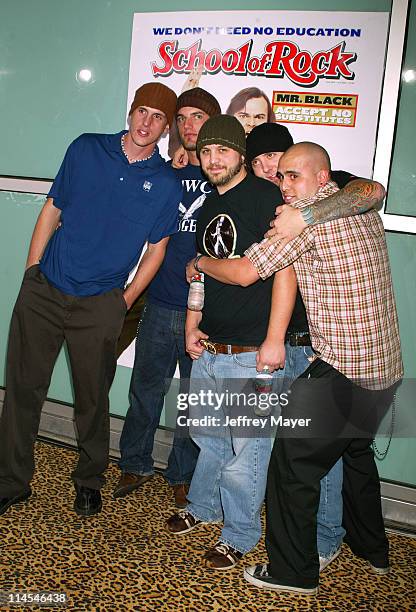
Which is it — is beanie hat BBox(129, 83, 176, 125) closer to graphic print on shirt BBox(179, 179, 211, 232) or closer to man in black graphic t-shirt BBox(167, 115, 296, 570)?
graphic print on shirt BBox(179, 179, 211, 232)

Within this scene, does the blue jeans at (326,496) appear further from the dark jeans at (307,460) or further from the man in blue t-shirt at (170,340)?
the man in blue t-shirt at (170,340)

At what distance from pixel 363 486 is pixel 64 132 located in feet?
8.15

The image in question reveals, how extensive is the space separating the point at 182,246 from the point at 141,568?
139cm

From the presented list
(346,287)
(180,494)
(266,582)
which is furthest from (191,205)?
(266,582)

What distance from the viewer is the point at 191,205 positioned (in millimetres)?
3074

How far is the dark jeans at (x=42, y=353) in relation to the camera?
2938mm

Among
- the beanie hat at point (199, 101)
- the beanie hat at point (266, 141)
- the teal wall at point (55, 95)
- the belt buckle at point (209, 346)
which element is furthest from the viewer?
the teal wall at point (55, 95)

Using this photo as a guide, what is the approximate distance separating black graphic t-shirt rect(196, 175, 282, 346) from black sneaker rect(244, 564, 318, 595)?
35.3 inches

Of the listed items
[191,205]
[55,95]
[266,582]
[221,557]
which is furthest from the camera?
[55,95]

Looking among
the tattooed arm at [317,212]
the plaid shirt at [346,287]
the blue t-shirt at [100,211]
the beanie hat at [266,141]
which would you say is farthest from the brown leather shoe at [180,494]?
the beanie hat at [266,141]

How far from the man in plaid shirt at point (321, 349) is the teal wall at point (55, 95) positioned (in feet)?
2.98

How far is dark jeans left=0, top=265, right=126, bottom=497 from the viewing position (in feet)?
9.64

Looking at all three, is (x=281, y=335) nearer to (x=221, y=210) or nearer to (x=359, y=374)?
(x=359, y=374)

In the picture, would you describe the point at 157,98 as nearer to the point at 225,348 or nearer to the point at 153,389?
the point at 225,348
